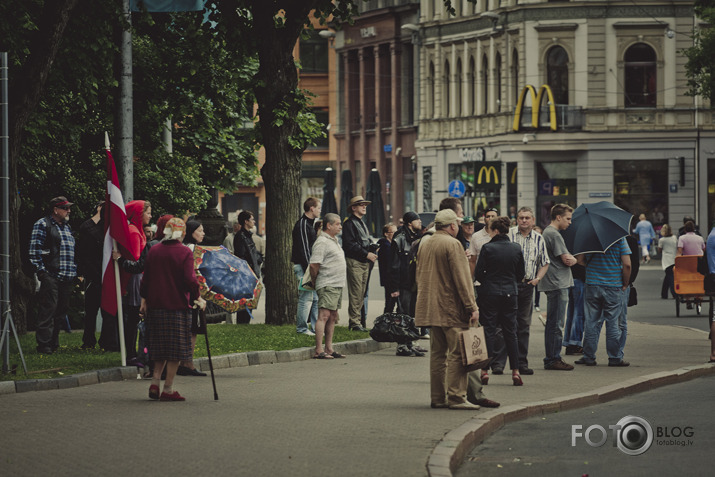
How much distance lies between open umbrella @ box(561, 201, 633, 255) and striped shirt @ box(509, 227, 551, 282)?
747mm

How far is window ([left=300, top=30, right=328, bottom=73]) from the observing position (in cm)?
8825

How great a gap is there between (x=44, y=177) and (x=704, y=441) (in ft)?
57.5

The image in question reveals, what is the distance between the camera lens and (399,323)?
17656mm

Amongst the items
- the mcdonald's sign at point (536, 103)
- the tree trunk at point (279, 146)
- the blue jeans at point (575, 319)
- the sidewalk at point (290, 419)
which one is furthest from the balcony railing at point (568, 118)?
the sidewalk at point (290, 419)

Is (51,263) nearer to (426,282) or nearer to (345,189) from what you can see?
(426,282)

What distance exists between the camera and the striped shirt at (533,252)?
16.0 m

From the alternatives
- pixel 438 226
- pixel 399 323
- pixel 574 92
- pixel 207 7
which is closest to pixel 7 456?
pixel 438 226

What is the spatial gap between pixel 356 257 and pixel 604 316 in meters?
5.00

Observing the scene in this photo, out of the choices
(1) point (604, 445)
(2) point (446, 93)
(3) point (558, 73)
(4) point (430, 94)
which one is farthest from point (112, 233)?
(4) point (430, 94)

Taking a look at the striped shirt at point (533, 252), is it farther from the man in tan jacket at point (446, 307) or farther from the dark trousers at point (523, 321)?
the man in tan jacket at point (446, 307)

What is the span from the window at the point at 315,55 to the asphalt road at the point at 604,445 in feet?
249

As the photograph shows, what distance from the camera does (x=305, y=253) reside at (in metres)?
21.0

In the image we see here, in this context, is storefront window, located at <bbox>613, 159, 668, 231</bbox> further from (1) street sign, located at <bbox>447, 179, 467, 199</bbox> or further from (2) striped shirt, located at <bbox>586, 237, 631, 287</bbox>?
(2) striped shirt, located at <bbox>586, 237, 631, 287</bbox>

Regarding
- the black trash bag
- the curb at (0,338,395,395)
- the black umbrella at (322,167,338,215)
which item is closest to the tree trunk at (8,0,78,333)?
the curb at (0,338,395,395)
